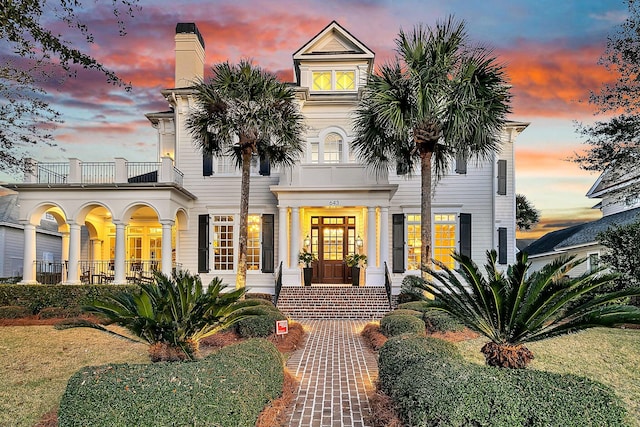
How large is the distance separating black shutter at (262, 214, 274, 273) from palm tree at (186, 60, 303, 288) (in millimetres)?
4171

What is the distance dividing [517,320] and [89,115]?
54.0 ft

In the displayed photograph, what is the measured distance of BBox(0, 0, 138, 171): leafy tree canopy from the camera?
830 cm

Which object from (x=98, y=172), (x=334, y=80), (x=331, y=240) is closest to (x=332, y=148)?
(x=334, y=80)

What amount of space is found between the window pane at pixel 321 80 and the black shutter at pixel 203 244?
7.47 m

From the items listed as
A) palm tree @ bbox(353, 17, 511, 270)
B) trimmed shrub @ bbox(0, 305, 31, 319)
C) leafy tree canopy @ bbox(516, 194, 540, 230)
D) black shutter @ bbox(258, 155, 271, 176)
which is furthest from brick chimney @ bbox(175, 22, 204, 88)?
leafy tree canopy @ bbox(516, 194, 540, 230)

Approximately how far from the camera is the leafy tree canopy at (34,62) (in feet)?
27.2

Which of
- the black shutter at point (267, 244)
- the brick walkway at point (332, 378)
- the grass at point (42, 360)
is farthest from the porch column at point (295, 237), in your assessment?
the grass at point (42, 360)

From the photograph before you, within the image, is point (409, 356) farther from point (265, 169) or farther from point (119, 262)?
point (265, 169)

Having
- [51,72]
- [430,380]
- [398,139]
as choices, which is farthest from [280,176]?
[430,380]

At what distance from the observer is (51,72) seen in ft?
30.6

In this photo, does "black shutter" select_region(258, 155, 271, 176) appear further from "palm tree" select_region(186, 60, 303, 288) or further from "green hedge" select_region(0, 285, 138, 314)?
"green hedge" select_region(0, 285, 138, 314)

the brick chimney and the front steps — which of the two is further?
the brick chimney

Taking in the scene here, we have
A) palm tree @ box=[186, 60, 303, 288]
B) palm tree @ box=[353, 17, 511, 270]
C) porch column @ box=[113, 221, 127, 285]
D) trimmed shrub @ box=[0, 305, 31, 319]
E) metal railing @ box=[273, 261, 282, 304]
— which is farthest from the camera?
porch column @ box=[113, 221, 127, 285]

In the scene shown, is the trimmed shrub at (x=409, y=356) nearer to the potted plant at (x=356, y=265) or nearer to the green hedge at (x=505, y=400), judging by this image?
the green hedge at (x=505, y=400)
